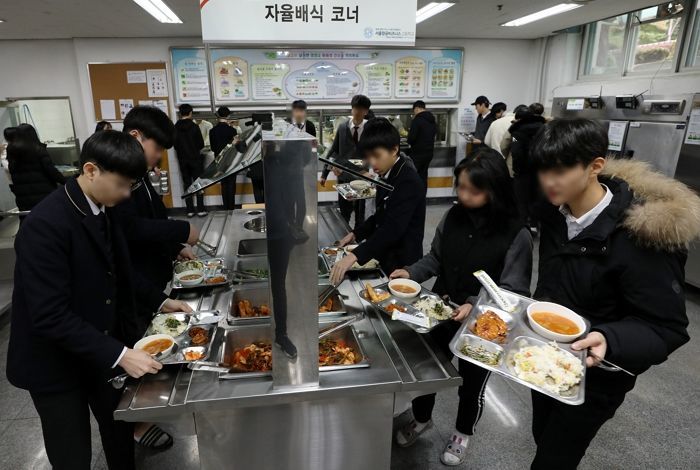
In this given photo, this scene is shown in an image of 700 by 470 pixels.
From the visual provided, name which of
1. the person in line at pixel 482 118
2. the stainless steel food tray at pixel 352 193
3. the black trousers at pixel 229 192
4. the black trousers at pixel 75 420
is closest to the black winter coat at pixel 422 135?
the person in line at pixel 482 118

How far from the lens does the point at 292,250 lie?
117 centimetres

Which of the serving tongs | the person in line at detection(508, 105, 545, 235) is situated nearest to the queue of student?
the serving tongs

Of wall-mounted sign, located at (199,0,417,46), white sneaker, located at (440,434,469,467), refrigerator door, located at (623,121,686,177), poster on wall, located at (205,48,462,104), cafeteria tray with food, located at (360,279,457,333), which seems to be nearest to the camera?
cafeteria tray with food, located at (360,279,457,333)

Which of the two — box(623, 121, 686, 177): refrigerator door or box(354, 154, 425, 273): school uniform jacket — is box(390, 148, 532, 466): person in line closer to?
box(354, 154, 425, 273): school uniform jacket

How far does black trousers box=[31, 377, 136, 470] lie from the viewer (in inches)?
57.7

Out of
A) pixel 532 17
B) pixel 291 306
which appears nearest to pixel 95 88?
pixel 532 17

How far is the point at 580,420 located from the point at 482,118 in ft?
20.6

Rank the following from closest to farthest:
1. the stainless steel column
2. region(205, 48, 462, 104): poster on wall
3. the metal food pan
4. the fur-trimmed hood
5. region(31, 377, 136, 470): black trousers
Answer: the stainless steel column → the fur-trimmed hood → region(31, 377, 136, 470): black trousers → the metal food pan → region(205, 48, 462, 104): poster on wall

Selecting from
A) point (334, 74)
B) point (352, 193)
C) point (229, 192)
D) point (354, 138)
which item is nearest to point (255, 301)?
point (352, 193)

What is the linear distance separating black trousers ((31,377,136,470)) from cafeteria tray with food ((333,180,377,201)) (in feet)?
9.17

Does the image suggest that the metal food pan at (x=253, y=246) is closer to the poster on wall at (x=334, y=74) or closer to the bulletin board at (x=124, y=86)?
the poster on wall at (x=334, y=74)

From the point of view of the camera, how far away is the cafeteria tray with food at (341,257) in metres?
2.25

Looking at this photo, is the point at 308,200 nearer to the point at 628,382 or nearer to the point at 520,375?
the point at 520,375

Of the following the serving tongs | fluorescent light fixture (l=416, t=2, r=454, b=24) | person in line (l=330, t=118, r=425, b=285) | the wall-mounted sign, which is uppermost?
fluorescent light fixture (l=416, t=2, r=454, b=24)
